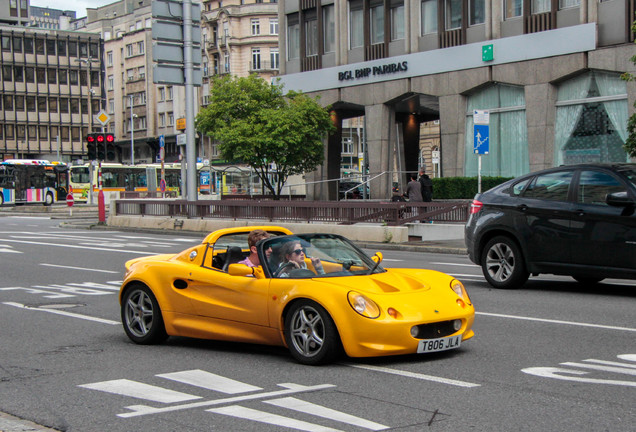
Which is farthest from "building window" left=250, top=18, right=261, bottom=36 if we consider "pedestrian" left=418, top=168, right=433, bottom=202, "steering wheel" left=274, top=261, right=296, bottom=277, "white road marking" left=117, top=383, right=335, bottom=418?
"white road marking" left=117, top=383, right=335, bottom=418

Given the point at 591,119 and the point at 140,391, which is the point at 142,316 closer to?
the point at 140,391

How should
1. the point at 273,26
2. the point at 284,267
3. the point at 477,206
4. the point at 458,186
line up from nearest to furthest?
1. the point at 284,267
2. the point at 477,206
3. the point at 458,186
4. the point at 273,26

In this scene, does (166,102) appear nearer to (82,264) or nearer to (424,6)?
(424,6)

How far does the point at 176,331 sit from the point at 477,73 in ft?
94.5

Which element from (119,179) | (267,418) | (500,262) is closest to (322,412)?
(267,418)

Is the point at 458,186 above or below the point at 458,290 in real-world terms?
above

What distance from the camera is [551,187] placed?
12.2 metres

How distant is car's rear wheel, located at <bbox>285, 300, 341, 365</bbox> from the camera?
23.7ft

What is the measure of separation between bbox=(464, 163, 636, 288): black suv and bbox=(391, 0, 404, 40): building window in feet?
89.6

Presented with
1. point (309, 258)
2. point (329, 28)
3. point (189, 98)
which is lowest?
point (309, 258)

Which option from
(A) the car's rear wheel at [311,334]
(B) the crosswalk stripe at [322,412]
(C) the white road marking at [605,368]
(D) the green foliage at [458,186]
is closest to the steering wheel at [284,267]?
(A) the car's rear wheel at [311,334]

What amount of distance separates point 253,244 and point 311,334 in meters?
1.48

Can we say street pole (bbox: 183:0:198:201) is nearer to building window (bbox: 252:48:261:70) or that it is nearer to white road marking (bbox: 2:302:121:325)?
white road marking (bbox: 2:302:121:325)

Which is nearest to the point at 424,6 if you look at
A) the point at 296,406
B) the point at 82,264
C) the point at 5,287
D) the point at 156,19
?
the point at 156,19
